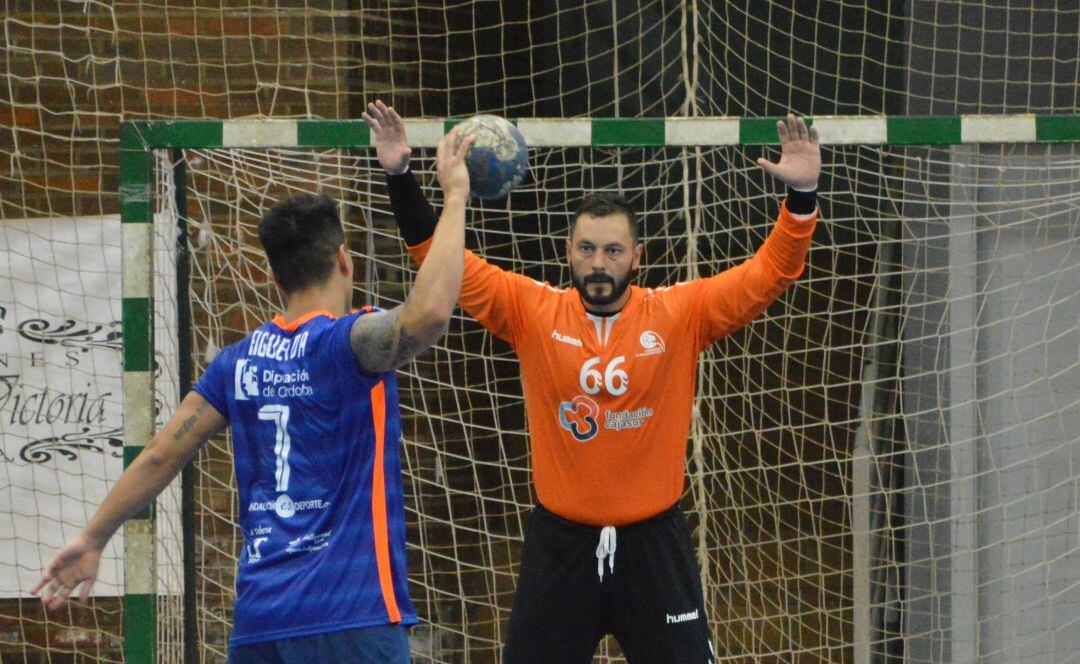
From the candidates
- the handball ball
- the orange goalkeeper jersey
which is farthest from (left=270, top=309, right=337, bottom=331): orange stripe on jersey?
the orange goalkeeper jersey

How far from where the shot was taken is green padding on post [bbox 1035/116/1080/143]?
4.76m

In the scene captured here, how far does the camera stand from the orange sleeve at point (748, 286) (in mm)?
4156

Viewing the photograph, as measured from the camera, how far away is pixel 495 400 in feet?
20.7

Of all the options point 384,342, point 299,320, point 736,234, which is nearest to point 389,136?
point 299,320

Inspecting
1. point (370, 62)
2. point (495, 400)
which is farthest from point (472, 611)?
point (370, 62)

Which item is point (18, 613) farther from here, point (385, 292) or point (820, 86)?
point (820, 86)

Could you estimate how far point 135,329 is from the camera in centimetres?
454

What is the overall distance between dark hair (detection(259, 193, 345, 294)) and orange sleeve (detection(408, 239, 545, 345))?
0.95 m

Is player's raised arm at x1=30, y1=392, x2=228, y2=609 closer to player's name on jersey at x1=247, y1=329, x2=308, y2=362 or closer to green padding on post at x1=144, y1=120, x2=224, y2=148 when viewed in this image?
player's name on jersey at x1=247, y1=329, x2=308, y2=362

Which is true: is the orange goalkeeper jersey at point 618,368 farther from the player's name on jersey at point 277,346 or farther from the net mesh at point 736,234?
the net mesh at point 736,234

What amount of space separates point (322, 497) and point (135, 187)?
1776 millimetres

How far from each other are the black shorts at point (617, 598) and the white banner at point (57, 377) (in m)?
2.34

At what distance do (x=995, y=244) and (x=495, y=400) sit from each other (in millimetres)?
2333

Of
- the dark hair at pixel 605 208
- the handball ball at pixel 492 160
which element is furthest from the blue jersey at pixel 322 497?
the dark hair at pixel 605 208
